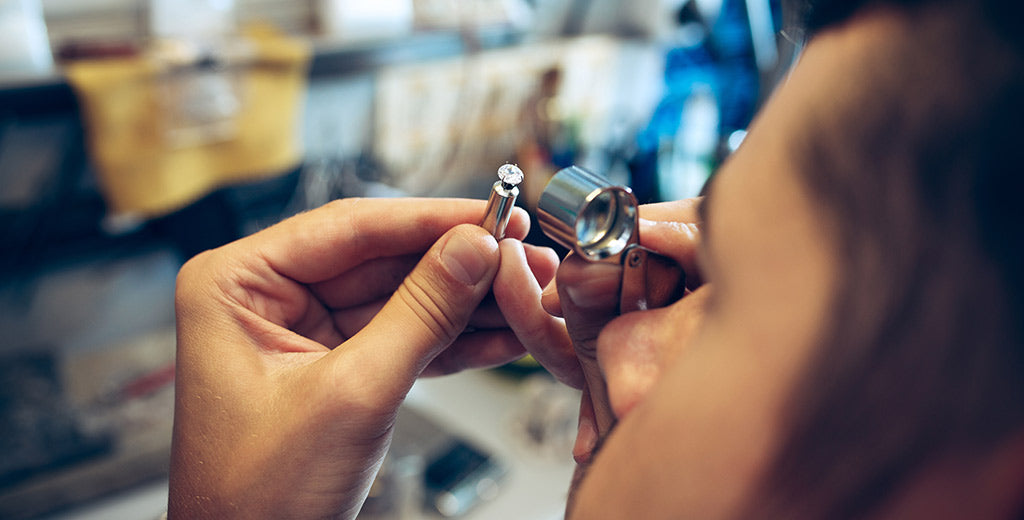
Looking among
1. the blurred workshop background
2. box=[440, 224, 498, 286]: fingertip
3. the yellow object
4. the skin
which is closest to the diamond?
box=[440, 224, 498, 286]: fingertip

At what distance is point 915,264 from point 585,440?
24 cm

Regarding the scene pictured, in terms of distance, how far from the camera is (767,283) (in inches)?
9.2

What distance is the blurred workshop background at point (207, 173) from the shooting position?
0.82 m

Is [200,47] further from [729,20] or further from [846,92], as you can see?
[729,20]

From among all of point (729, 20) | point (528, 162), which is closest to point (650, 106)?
point (729, 20)

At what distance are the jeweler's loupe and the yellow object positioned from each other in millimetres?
732

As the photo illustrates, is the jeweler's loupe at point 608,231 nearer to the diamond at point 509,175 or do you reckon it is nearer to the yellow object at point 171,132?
the diamond at point 509,175

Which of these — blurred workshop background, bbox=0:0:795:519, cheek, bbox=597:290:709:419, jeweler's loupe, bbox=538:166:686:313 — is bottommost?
blurred workshop background, bbox=0:0:795:519

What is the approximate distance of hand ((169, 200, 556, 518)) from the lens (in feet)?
1.48

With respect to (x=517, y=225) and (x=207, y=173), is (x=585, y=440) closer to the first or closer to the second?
(x=517, y=225)

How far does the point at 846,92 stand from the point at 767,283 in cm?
7

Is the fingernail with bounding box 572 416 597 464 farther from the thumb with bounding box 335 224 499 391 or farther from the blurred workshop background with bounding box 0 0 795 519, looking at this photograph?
the blurred workshop background with bounding box 0 0 795 519

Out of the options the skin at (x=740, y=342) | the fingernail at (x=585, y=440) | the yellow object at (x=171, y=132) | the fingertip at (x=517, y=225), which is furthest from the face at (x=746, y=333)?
the yellow object at (x=171, y=132)

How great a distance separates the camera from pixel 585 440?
408mm
